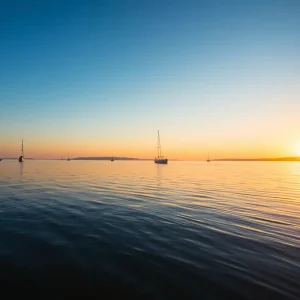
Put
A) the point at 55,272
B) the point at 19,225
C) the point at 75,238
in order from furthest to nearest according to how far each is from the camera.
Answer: the point at 19,225
the point at 75,238
the point at 55,272

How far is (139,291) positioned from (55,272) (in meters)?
2.89

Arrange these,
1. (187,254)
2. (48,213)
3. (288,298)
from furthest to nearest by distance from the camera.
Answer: (48,213) < (187,254) < (288,298)

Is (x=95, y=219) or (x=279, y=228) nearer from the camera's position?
(x=279, y=228)

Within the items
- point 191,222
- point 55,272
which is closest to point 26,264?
point 55,272

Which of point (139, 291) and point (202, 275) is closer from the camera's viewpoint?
point (139, 291)

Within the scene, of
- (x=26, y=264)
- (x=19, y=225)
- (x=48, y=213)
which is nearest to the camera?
(x=26, y=264)

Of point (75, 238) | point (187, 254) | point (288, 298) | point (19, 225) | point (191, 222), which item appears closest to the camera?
point (288, 298)

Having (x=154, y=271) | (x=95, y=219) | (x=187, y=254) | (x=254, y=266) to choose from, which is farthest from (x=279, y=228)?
(x=95, y=219)

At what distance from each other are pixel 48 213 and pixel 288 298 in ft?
45.1

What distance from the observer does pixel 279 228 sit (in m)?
11.9

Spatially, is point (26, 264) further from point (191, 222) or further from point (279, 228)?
point (279, 228)

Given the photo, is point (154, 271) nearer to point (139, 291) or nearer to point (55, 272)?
point (139, 291)

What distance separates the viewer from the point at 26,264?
719 cm

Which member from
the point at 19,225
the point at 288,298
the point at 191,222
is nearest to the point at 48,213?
the point at 19,225
